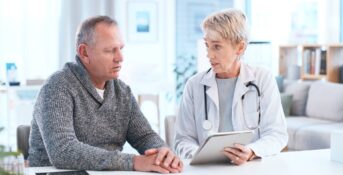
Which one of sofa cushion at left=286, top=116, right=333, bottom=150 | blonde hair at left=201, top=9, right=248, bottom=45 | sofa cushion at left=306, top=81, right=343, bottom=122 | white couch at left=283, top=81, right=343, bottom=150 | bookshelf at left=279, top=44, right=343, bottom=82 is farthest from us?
bookshelf at left=279, top=44, right=343, bottom=82

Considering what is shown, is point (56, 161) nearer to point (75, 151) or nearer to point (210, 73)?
point (75, 151)

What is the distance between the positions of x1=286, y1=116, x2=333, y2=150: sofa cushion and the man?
2.80m

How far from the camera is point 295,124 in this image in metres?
4.77

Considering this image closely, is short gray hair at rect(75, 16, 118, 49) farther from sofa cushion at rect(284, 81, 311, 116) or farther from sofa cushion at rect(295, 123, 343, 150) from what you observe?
sofa cushion at rect(284, 81, 311, 116)

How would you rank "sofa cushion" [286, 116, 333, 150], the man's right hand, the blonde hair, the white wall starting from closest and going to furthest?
the man's right hand < the blonde hair < "sofa cushion" [286, 116, 333, 150] < the white wall

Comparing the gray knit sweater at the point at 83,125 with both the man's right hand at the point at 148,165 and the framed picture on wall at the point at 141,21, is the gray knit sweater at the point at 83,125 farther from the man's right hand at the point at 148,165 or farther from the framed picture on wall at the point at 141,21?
the framed picture on wall at the point at 141,21

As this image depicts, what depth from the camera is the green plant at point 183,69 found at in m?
6.26

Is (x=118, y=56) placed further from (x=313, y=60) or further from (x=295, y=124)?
(x=313, y=60)

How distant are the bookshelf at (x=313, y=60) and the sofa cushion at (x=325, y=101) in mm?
667

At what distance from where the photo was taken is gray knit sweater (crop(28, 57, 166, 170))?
174cm

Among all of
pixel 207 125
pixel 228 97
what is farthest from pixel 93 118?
pixel 228 97

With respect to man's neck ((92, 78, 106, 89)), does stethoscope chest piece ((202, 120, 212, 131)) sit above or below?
below

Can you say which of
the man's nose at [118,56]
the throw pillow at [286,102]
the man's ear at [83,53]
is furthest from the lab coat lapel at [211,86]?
the throw pillow at [286,102]

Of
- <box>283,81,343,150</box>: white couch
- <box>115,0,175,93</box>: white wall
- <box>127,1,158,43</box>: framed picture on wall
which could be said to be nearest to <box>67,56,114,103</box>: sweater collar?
<box>283,81,343,150</box>: white couch
